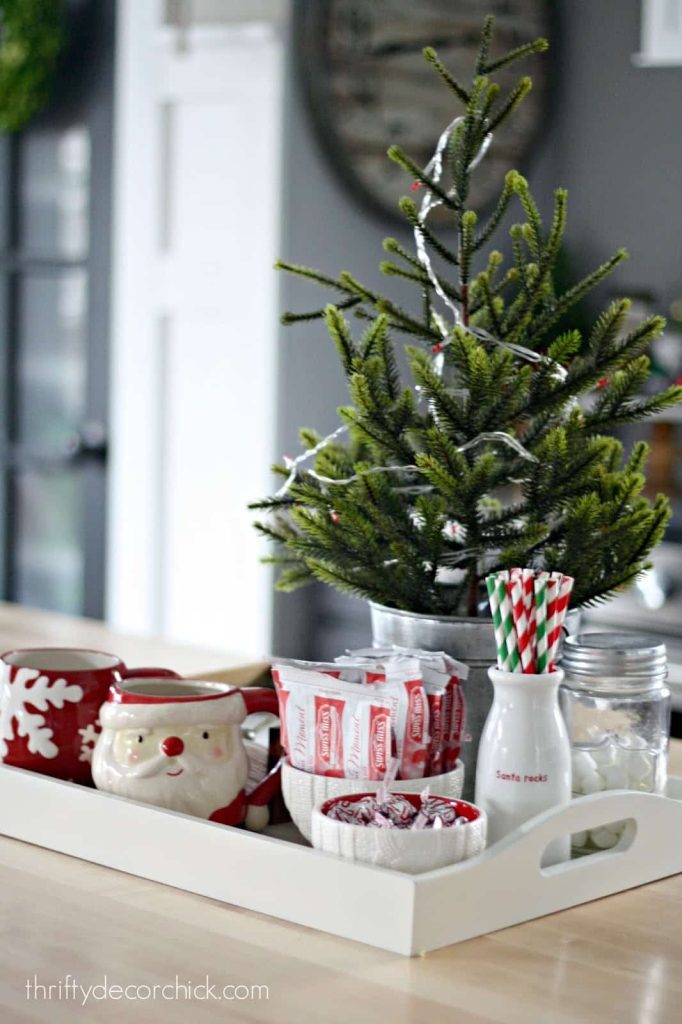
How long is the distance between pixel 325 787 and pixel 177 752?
108 mm

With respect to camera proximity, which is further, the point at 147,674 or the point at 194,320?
the point at 194,320

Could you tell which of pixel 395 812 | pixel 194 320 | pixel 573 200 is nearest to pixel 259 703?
pixel 395 812

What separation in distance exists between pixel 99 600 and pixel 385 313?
117 inches

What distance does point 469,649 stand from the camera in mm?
1072

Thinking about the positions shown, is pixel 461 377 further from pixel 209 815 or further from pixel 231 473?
pixel 231 473

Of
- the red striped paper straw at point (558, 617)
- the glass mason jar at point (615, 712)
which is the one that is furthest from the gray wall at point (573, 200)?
the red striped paper straw at point (558, 617)

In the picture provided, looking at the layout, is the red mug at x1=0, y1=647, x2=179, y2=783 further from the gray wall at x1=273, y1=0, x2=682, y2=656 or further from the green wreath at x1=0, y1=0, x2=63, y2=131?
the green wreath at x1=0, y1=0, x2=63, y2=131

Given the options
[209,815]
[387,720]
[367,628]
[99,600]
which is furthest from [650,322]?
[99,600]

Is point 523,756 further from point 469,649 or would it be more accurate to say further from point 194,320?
point 194,320

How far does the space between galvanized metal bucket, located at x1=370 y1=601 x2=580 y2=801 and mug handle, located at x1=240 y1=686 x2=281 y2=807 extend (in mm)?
113

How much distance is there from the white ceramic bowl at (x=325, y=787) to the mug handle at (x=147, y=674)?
167 millimetres

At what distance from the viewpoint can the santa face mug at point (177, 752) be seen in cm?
98

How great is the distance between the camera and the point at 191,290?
355 centimetres

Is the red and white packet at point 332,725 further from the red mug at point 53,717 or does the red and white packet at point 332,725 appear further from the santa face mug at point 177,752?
the red mug at point 53,717
